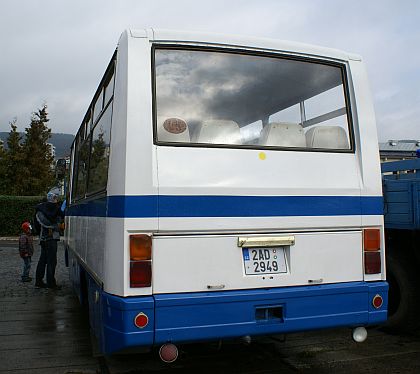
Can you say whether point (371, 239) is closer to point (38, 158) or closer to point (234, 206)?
point (234, 206)

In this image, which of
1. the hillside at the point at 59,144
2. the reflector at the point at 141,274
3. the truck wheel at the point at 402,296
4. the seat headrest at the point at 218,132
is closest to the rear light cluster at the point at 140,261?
the reflector at the point at 141,274

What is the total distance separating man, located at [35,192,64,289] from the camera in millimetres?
9102

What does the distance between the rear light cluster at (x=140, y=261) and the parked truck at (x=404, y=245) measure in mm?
3312

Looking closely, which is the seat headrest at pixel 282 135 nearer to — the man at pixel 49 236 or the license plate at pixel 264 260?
the license plate at pixel 264 260

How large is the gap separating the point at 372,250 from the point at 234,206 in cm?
129

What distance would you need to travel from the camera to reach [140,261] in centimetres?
A: 333

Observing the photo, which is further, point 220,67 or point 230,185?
point 220,67

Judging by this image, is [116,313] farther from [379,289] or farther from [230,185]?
[379,289]

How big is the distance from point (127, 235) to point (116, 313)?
541 mm

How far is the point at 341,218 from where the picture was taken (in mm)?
3914

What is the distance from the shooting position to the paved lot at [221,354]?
15.3 ft

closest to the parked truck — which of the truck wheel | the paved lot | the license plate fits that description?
the truck wheel

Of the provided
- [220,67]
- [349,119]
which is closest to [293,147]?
[349,119]

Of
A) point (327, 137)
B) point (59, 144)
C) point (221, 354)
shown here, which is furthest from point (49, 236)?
point (59, 144)
